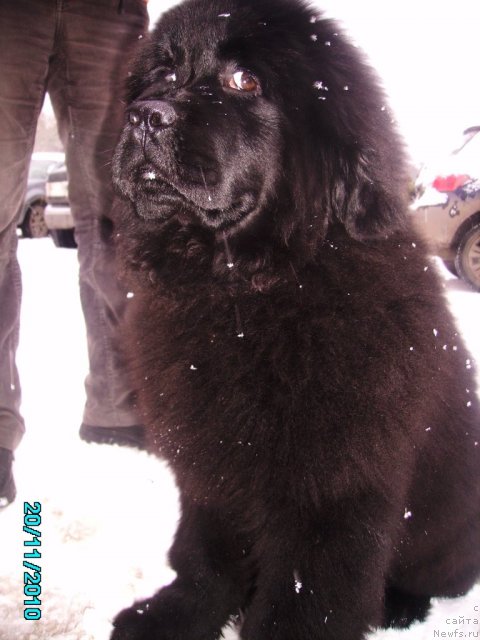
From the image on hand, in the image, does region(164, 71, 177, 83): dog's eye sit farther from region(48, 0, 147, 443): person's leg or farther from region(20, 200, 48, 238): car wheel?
region(20, 200, 48, 238): car wheel

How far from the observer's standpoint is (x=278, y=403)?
140 centimetres

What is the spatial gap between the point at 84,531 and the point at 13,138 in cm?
155

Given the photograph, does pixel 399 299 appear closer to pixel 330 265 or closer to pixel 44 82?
pixel 330 265

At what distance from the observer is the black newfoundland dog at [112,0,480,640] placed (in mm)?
1353

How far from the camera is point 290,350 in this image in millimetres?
1441

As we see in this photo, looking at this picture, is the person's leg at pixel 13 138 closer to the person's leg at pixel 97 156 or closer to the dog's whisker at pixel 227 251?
the person's leg at pixel 97 156

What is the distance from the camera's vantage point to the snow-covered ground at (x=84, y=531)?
5.30 feet

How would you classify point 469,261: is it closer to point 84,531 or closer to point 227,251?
point 227,251

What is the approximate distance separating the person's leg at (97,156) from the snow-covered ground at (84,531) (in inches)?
9.8

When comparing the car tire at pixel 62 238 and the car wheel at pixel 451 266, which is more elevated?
the car wheel at pixel 451 266

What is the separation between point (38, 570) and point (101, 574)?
206 millimetres

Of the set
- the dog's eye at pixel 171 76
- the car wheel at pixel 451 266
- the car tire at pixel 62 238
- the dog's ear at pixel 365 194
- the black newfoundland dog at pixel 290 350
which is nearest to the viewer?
the black newfoundland dog at pixel 290 350

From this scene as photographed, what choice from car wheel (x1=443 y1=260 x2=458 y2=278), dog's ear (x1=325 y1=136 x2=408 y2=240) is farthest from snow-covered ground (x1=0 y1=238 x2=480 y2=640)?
car wheel (x1=443 y1=260 x2=458 y2=278)
